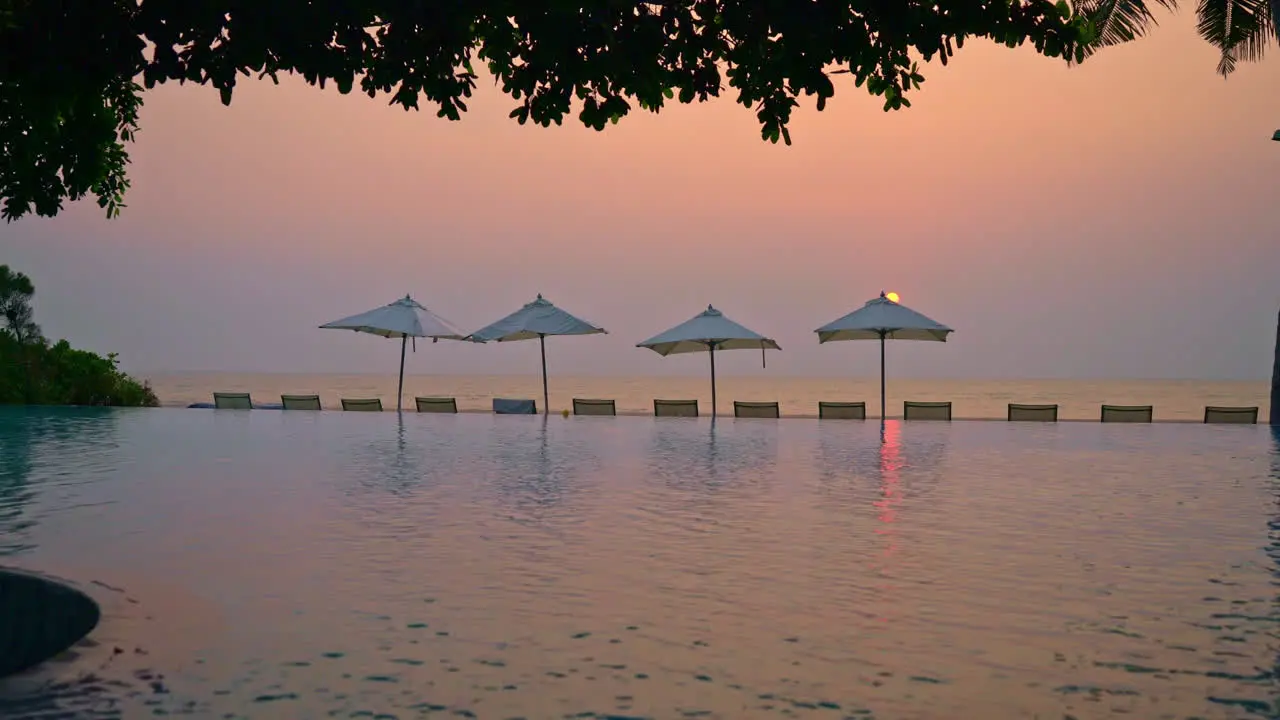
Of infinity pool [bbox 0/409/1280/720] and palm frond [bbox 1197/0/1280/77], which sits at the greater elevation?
palm frond [bbox 1197/0/1280/77]

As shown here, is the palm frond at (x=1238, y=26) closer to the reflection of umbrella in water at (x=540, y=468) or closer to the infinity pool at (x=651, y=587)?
the infinity pool at (x=651, y=587)

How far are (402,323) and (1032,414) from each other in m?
15.4

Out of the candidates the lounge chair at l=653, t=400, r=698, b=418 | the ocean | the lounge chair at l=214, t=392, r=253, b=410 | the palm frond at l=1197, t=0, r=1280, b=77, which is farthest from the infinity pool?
the ocean

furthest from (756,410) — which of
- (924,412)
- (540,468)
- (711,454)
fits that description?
(540,468)

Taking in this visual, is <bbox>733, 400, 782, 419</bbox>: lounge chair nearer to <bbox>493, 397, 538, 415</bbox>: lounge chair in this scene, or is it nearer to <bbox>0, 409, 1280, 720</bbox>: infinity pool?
<bbox>493, 397, 538, 415</bbox>: lounge chair

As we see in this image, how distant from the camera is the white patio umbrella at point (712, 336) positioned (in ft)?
86.0

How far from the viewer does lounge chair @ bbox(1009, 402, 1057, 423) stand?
2422cm

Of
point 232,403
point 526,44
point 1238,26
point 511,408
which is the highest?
point 1238,26

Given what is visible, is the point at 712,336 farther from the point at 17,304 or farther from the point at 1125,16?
the point at 17,304

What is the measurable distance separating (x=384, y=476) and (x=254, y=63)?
839cm

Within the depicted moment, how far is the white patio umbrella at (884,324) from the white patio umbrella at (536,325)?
19.3 ft

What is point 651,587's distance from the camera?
6.64 metres

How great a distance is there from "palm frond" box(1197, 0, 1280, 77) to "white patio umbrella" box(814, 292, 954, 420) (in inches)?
342

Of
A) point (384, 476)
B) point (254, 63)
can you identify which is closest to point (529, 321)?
point (384, 476)
